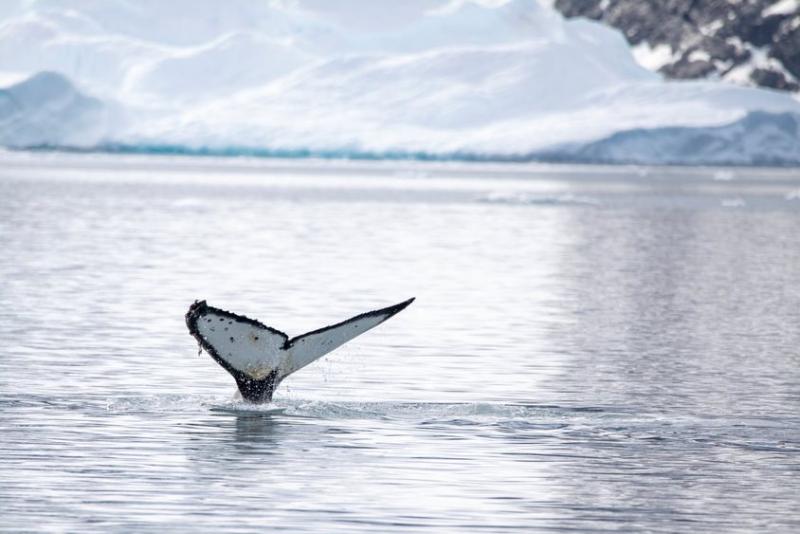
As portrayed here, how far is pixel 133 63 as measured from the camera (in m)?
153

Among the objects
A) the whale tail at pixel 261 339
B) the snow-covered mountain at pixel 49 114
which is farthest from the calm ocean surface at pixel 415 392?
the snow-covered mountain at pixel 49 114

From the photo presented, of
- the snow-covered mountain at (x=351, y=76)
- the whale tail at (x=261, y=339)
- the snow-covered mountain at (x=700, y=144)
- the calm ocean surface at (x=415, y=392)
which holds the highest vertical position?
the snow-covered mountain at (x=351, y=76)

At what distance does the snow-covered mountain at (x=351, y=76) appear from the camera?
136000mm

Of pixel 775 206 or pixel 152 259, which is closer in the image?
pixel 152 259

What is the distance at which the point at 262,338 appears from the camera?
51.5ft

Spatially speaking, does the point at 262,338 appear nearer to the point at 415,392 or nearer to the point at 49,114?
the point at 415,392

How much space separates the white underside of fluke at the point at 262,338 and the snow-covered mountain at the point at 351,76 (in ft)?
380

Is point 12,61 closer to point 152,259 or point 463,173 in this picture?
point 463,173

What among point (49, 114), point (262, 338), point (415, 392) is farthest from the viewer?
point (49, 114)

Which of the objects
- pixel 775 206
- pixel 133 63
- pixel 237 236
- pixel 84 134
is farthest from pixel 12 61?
pixel 237 236

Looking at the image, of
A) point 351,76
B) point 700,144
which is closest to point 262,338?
point 700,144

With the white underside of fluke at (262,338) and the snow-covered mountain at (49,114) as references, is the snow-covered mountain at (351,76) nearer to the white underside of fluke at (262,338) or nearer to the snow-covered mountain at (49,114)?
the snow-covered mountain at (49,114)

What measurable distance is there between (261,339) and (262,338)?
2 cm

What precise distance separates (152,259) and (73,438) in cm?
2547
